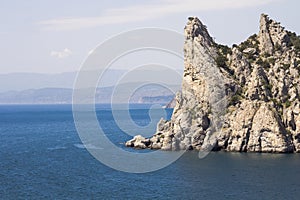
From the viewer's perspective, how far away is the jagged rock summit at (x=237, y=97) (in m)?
131

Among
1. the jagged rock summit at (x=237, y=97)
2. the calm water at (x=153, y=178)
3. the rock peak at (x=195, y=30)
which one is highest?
the rock peak at (x=195, y=30)

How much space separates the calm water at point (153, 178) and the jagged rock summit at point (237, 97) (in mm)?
7156

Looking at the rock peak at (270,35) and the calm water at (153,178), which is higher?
the rock peak at (270,35)

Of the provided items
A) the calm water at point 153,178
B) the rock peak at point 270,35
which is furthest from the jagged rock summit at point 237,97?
the calm water at point 153,178

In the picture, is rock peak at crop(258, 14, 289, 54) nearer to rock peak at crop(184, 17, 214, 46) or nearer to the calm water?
rock peak at crop(184, 17, 214, 46)

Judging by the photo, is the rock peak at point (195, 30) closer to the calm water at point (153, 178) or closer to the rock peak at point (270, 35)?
the rock peak at point (270, 35)

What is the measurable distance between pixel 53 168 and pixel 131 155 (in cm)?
2445

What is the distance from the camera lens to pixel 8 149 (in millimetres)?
144000

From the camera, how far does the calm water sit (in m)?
86.1

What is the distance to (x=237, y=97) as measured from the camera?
142 m

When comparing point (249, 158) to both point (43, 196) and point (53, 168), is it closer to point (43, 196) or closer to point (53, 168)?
point (53, 168)

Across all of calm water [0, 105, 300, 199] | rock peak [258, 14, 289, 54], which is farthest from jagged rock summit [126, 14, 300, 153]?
calm water [0, 105, 300, 199]

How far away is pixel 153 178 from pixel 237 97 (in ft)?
170

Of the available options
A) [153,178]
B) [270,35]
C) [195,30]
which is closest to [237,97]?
[195,30]
